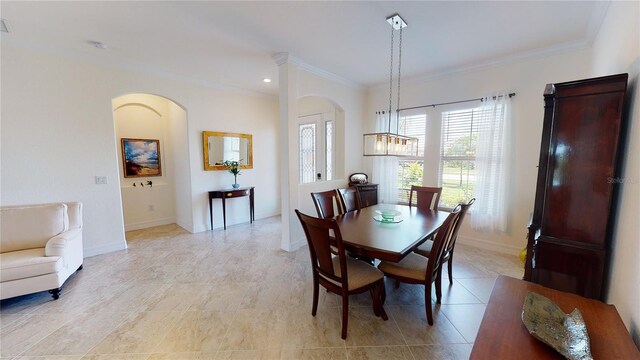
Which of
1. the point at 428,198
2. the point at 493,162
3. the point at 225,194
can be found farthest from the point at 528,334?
the point at 225,194

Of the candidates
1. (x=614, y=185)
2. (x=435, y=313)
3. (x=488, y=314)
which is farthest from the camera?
(x=435, y=313)

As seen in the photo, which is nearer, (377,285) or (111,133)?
(377,285)

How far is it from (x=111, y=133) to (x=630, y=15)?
5253 mm

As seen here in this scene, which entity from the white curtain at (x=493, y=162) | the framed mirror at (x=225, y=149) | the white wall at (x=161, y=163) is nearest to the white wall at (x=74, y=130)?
the framed mirror at (x=225, y=149)

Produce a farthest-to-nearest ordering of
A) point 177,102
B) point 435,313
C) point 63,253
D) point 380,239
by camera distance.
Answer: point 177,102 < point 63,253 < point 435,313 < point 380,239

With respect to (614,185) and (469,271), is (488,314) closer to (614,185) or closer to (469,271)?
(614,185)

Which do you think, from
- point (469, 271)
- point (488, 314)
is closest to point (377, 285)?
point (488, 314)

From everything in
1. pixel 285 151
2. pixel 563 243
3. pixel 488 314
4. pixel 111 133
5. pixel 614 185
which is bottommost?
pixel 488 314

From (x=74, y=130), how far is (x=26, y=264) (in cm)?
178

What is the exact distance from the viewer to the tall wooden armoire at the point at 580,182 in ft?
4.59

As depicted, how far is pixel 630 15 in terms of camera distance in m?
1.50

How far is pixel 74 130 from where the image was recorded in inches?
126

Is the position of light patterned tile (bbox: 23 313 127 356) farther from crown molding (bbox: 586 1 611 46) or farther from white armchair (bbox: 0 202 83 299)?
crown molding (bbox: 586 1 611 46)

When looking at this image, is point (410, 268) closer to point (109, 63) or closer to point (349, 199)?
point (349, 199)
